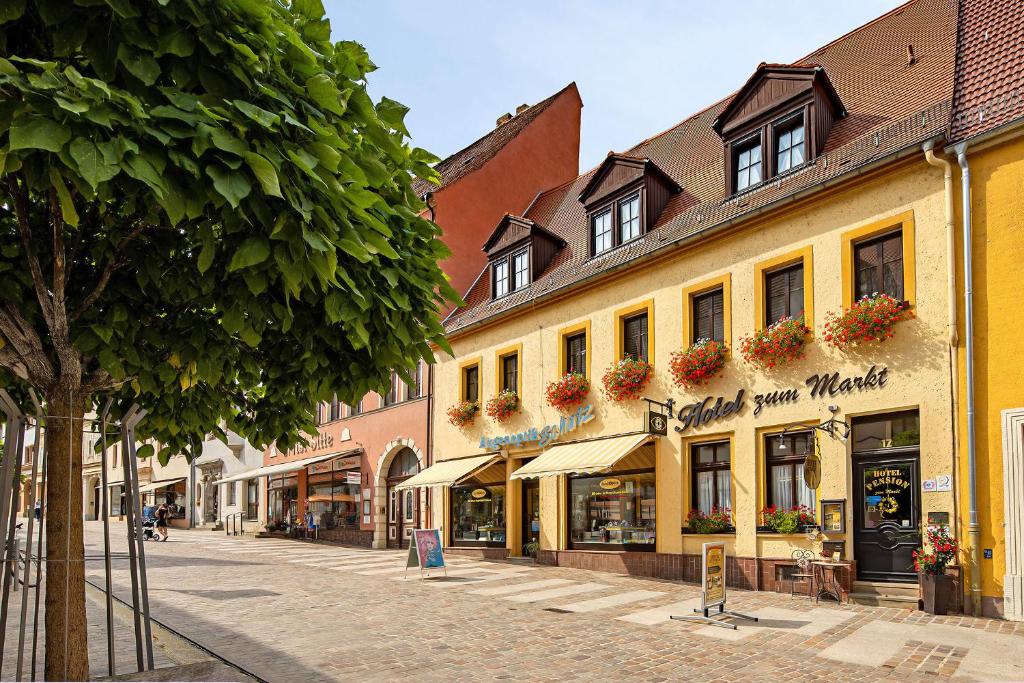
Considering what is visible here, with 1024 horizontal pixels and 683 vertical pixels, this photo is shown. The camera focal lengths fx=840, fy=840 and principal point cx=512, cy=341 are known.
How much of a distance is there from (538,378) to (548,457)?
8.45ft

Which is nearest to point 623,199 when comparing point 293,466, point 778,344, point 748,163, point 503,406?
point 748,163

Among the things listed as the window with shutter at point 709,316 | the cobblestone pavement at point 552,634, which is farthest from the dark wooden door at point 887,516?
the window with shutter at point 709,316

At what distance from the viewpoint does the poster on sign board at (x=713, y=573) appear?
34.3 feet

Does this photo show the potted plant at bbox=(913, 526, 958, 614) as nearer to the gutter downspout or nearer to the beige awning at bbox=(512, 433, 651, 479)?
the gutter downspout

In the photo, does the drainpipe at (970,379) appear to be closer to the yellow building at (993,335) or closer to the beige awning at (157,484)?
the yellow building at (993,335)

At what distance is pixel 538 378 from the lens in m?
20.8

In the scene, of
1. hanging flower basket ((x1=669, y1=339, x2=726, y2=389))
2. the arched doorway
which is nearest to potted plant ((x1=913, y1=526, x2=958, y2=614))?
hanging flower basket ((x1=669, y1=339, x2=726, y2=389))

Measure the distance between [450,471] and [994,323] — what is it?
46.7 ft

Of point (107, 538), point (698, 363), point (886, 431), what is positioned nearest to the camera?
point (107, 538)

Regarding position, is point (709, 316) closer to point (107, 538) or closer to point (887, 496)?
point (887, 496)

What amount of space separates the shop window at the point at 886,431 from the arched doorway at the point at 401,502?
15.5 m

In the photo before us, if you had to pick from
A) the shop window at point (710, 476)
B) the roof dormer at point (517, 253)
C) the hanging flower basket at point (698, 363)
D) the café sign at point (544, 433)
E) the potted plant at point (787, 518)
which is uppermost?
the roof dormer at point (517, 253)

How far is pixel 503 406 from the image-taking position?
2155cm

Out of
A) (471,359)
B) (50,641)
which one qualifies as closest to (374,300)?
(50,641)
